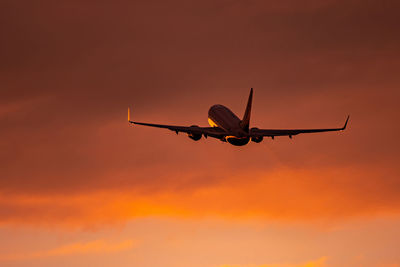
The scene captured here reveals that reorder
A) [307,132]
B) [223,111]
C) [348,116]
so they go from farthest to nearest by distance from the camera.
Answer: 1. [223,111]
2. [307,132]
3. [348,116]

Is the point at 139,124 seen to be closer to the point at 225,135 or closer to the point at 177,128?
the point at 177,128

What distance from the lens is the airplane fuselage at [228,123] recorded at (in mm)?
130750

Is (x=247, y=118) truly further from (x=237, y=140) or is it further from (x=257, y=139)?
(x=257, y=139)

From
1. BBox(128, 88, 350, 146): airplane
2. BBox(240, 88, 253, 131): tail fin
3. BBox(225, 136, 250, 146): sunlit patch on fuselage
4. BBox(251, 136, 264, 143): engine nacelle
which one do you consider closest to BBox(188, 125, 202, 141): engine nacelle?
BBox(128, 88, 350, 146): airplane

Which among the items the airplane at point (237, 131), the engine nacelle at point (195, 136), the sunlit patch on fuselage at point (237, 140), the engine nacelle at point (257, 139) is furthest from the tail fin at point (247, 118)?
the engine nacelle at point (195, 136)

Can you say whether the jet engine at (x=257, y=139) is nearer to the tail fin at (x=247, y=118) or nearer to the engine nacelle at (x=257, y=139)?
the engine nacelle at (x=257, y=139)

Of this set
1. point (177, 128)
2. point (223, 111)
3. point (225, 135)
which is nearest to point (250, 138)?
point (225, 135)

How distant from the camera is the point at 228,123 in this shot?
148 meters

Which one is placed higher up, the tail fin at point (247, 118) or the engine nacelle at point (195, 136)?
the engine nacelle at point (195, 136)

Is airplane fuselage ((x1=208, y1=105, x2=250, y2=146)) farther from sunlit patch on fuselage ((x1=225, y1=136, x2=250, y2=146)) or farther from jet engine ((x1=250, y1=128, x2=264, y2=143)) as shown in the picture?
jet engine ((x1=250, y1=128, x2=264, y2=143))

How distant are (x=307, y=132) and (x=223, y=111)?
25.8 m

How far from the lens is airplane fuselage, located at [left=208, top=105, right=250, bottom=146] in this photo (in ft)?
429

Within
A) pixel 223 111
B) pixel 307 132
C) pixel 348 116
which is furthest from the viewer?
pixel 223 111

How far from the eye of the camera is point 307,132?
13875 centimetres
